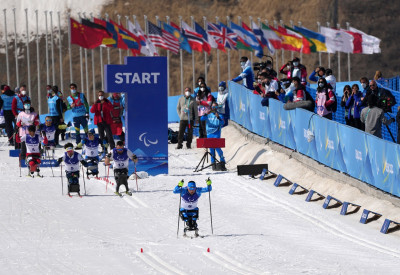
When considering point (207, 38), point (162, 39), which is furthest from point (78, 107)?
point (207, 38)

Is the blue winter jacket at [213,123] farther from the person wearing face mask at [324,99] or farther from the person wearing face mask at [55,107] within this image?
the person wearing face mask at [55,107]

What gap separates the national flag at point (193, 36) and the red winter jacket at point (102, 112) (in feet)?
42.5

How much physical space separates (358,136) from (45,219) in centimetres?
706

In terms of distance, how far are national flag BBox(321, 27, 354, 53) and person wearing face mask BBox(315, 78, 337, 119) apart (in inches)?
714

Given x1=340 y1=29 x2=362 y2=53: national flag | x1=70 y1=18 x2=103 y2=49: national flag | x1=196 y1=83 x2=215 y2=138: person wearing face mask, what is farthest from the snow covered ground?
x1=340 y1=29 x2=362 y2=53: national flag

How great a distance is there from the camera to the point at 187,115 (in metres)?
32.1

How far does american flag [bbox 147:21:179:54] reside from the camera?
139 ft

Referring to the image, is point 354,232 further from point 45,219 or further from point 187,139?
point 187,139

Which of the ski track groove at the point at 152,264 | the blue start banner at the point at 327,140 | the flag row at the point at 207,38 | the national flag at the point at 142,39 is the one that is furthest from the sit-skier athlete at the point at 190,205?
the national flag at the point at 142,39

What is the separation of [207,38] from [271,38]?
282 cm

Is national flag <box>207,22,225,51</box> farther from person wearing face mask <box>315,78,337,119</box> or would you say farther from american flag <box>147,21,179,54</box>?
person wearing face mask <box>315,78,337,119</box>

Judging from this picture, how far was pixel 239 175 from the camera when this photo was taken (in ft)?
88.9

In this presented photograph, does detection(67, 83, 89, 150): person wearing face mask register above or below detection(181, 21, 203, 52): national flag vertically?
below

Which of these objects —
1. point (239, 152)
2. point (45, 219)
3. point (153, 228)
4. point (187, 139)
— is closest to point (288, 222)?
point (153, 228)
